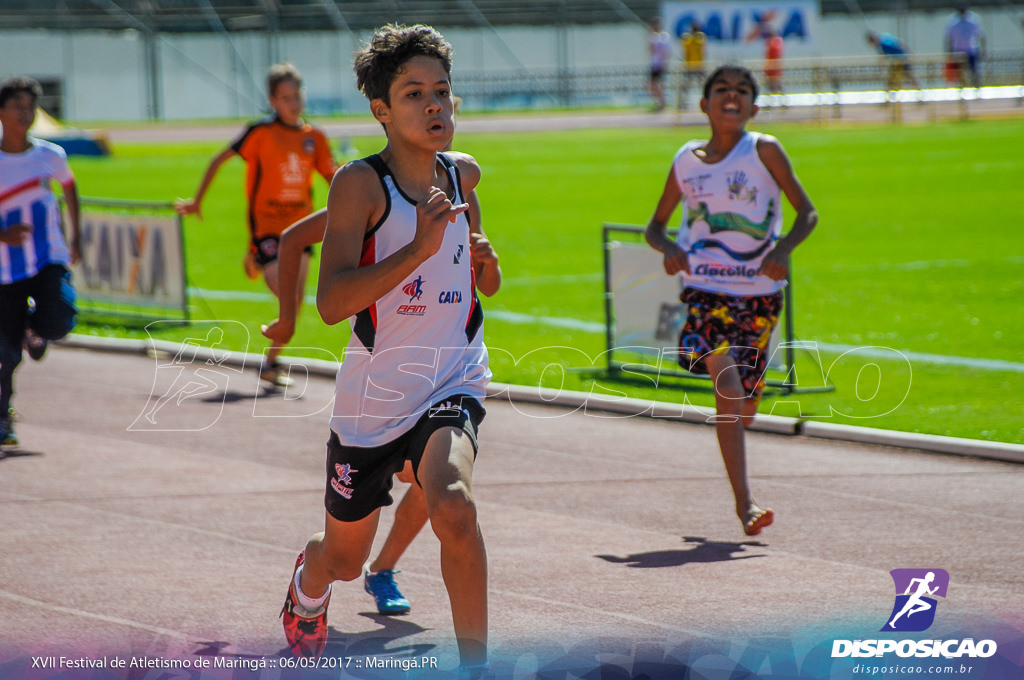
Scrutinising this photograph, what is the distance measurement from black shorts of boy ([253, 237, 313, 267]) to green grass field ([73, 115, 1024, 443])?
52.0 inches

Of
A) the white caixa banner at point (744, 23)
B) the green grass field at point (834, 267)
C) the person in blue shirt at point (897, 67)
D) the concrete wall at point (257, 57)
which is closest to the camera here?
the green grass field at point (834, 267)

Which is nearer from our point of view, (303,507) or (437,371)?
(437,371)

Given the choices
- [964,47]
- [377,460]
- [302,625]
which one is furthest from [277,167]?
[964,47]

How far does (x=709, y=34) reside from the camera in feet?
159

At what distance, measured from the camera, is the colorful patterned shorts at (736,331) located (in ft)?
22.6

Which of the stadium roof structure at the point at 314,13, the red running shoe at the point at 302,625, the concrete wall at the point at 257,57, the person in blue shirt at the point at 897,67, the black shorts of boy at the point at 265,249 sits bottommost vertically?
the red running shoe at the point at 302,625

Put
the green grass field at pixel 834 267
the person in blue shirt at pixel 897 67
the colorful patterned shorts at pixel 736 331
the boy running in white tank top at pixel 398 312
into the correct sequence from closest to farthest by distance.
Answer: the boy running in white tank top at pixel 398 312, the colorful patterned shorts at pixel 736 331, the green grass field at pixel 834 267, the person in blue shirt at pixel 897 67

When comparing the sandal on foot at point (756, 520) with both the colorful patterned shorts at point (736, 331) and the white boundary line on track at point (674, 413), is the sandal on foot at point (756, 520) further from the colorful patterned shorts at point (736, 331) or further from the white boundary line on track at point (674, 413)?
the white boundary line on track at point (674, 413)

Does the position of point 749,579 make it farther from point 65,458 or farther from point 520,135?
point 520,135

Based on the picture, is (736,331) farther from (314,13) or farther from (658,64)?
(314,13)

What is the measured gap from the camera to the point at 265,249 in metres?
10.6

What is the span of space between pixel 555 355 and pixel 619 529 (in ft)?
15.1

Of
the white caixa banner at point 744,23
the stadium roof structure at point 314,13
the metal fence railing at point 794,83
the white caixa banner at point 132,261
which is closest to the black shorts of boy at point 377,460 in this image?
the white caixa banner at point 132,261

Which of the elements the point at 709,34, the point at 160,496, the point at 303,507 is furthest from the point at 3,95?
the point at 709,34
